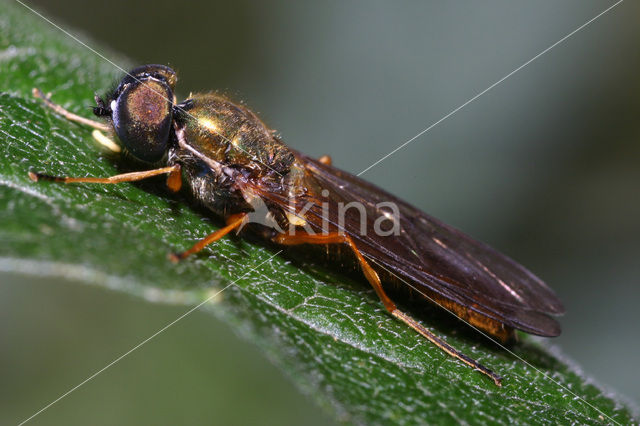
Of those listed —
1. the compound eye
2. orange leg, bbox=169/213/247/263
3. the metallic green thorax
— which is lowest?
orange leg, bbox=169/213/247/263

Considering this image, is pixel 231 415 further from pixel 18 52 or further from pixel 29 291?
pixel 18 52

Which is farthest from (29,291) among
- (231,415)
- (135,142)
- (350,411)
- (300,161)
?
(350,411)

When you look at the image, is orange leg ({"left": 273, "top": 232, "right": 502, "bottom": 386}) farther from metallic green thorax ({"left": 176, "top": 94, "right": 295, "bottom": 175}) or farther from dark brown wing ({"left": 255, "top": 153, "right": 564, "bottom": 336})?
metallic green thorax ({"left": 176, "top": 94, "right": 295, "bottom": 175})

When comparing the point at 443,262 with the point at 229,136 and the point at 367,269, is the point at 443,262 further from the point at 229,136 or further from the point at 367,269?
the point at 229,136

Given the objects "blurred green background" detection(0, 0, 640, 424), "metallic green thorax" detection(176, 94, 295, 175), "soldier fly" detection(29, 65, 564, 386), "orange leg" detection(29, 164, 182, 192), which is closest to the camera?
"orange leg" detection(29, 164, 182, 192)

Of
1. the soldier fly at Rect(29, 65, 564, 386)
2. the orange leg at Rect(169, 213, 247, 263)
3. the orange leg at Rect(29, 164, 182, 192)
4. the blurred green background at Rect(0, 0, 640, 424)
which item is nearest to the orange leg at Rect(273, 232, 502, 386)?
the soldier fly at Rect(29, 65, 564, 386)

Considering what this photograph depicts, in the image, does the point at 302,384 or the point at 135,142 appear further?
the point at 135,142

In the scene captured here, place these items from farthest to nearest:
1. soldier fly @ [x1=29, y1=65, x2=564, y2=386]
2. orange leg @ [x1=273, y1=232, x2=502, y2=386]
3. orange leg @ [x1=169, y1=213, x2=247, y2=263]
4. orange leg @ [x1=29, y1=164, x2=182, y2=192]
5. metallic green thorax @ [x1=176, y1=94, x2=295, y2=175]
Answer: metallic green thorax @ [x1=176, y1=94, x2=295, y2=175] → soldier fly @ [x1=29, y1=65, x2=564, y2=386] → orange leg @ [x1=273, y1=232, x2=502, y2=386] → orange leg @ [x1=29, y1=164, x2=182, y2=192] → orange leg @ [x1=169, y1=213, x2=247, y2=263]

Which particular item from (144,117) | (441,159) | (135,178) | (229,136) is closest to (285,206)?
(229,136)
